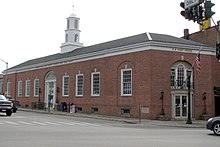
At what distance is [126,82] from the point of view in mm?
35625

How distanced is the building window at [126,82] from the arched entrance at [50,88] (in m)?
15.1

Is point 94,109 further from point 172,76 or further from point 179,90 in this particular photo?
point 179,90

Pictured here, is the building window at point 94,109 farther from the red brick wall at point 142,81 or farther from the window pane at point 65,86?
the window pane at point 65,86

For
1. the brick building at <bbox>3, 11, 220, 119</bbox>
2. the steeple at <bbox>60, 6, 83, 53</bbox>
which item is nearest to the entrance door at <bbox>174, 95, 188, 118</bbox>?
the brick building at <bbox>3, 11, 220, 119</bbox>

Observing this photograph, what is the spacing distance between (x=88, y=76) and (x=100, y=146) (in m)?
29.0

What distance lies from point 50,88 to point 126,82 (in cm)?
1801

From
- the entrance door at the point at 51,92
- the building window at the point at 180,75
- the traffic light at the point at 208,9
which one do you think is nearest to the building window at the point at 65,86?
the entrance door at the point at 51,92

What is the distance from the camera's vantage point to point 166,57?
3347 cm

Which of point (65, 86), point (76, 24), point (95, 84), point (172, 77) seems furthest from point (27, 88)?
point (172, 77)

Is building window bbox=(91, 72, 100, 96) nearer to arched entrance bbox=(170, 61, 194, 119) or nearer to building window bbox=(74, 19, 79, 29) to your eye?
arched entrance bbox=(170, 61, 194, 119)

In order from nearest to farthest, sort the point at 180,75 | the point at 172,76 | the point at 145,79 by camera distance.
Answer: the point at 145,79, the point at 172,76, the point at 180,75

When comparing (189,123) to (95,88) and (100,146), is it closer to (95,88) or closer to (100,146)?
(95,88)

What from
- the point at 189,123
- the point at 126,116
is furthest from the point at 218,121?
the point at 126,116

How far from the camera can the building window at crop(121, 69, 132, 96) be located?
3517cm
